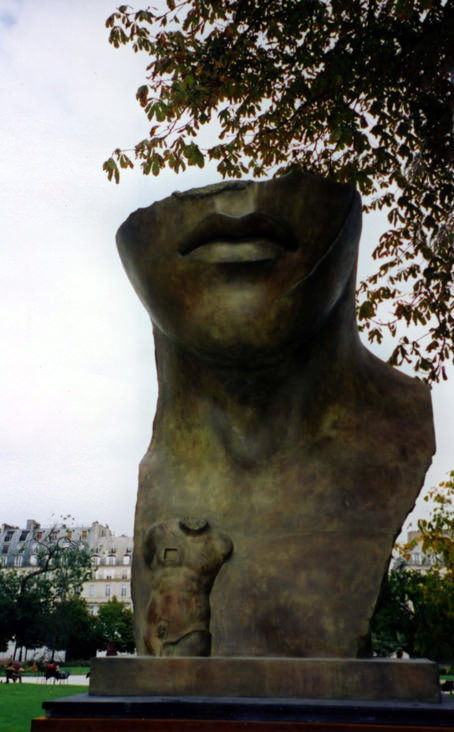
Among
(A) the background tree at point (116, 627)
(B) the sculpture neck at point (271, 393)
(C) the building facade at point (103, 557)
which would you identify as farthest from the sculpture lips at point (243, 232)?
(C) the building facade at point (103, 557)

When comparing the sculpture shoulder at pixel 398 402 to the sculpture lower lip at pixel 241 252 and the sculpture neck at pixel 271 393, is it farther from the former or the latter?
the sculpture lower lip at pixel 241 252

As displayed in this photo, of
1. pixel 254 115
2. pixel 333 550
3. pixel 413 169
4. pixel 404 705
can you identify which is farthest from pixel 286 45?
pixel 404 705

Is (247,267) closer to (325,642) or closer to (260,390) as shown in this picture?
(260,390)

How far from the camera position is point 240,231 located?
2785mm

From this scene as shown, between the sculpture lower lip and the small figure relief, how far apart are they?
984 millimetres

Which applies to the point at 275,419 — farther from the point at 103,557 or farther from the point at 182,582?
the point at 103,557

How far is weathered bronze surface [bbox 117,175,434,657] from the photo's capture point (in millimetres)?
2773

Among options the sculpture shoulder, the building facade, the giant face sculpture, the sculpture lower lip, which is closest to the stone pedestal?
the sculpture shoulder

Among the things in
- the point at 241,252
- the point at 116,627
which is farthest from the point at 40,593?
the point at 241,252

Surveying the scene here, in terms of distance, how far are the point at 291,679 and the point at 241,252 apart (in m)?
1.47

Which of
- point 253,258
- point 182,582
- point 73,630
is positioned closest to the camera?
point 182,582

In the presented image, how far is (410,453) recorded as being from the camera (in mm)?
2979

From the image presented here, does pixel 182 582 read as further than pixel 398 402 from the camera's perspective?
No

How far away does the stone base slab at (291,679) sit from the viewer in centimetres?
228
